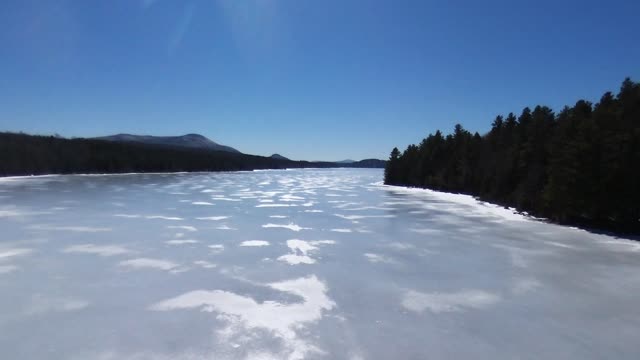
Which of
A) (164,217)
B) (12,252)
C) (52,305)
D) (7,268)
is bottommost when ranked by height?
(164,217)

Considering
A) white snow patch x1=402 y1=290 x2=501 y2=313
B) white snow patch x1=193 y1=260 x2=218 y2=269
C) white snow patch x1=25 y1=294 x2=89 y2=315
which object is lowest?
white snow patch x1=193 y1=260 x2=218 y2=269

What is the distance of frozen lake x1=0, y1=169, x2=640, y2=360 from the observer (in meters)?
8.73

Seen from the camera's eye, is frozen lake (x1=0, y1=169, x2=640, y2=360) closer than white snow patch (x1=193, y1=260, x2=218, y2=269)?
Yes

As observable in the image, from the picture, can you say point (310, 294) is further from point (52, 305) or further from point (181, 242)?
point (181, 242)

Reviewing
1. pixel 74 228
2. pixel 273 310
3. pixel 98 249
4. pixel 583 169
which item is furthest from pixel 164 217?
pixel 583 169

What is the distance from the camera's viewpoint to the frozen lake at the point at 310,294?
344 inches

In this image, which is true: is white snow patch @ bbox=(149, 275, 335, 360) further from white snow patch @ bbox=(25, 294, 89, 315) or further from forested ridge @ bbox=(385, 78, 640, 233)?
forested ridge @ bbox=(385, 78, 640, 233)

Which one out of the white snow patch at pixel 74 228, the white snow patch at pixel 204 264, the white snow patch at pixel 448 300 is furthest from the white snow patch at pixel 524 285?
the white snow patch at pixel 74 228

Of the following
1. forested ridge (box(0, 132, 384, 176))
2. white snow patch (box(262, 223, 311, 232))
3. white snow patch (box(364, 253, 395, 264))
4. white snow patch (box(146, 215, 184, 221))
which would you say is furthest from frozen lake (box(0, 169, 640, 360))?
forested ridge (box(0, 132, 384, 176))

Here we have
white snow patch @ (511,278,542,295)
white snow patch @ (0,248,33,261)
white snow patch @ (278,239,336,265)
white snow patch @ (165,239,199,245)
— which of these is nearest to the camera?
white snow patch @ (511,278,542,295)

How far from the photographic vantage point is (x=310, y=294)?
41.0 ft

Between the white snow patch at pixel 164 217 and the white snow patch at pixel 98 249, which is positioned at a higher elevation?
the white snow patch at pixel 98 249

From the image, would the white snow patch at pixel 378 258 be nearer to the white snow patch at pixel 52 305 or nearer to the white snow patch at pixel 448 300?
the white snow patch at pixel 448 300

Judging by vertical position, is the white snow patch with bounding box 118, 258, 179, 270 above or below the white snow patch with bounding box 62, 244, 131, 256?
above
